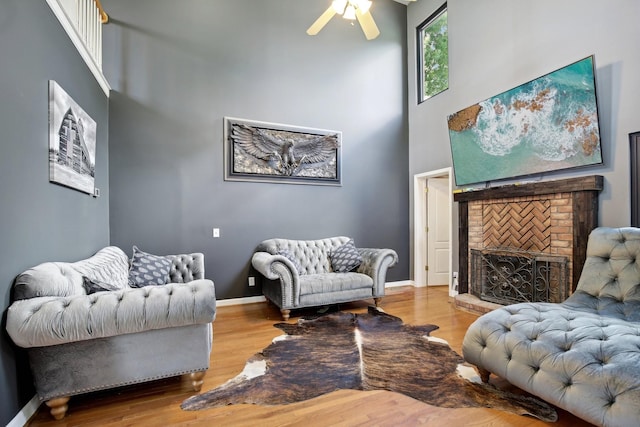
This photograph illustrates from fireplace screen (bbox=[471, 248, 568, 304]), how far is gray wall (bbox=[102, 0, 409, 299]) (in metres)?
1.50

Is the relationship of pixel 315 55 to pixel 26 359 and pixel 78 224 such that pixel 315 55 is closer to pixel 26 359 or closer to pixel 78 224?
pixel 78 224

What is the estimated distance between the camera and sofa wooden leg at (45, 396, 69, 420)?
1.68 m

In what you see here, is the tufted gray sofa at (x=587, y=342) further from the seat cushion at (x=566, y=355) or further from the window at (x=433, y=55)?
the window at (x=433, y=55)

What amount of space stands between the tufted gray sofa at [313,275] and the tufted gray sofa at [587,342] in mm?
1759

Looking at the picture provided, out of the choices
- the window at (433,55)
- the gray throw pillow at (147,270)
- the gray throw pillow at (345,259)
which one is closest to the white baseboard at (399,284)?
the gray throw pillow at (345,259)

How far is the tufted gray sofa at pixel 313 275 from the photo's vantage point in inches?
133

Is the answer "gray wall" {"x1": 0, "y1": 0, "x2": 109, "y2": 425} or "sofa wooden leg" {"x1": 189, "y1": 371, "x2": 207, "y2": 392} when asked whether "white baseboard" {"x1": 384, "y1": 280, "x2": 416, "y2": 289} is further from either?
"gray wall" {"x1": 0, "y1": 0, "x2": 109, "y2": 425}

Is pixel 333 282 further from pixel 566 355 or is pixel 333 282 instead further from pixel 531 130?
pixel 531 130

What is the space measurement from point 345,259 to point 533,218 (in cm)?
230

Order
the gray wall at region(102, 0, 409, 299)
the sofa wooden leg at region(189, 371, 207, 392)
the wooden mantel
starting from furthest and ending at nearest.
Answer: the gray wall at region(102, 0, 409, 299), the wooden mantel, the sofa wooden leg at region(189, 371, 207, 392)

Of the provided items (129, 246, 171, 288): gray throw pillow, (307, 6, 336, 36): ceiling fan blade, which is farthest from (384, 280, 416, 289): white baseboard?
(307, 6, 336, 36): ceiling fan blade

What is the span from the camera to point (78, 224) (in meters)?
2.56

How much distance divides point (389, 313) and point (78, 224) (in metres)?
3.40

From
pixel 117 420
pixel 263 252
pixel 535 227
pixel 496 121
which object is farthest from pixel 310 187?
pixel 117 420
